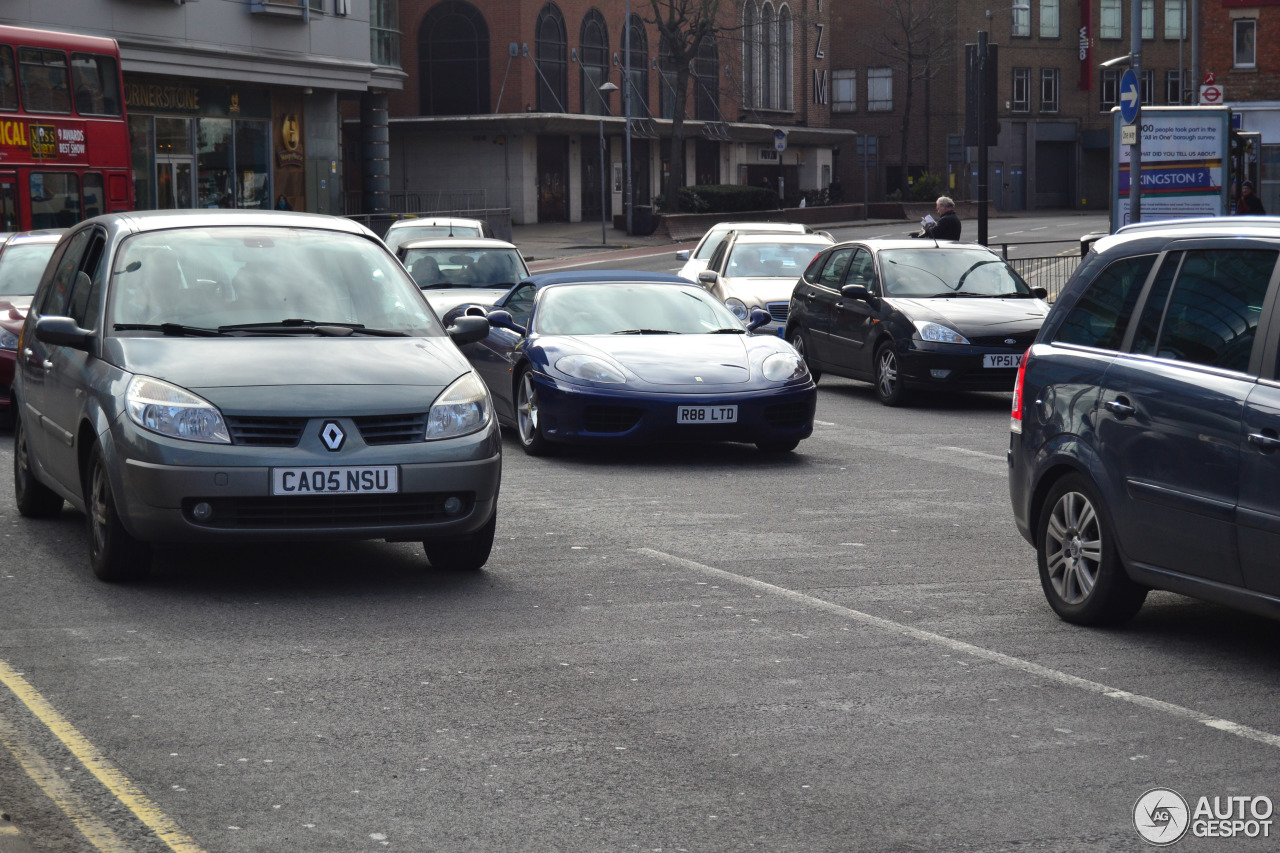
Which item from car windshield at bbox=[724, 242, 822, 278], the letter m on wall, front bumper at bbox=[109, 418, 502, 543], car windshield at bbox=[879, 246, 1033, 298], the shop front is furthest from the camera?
the letter m on wall

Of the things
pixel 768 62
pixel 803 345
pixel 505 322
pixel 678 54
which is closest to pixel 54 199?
pixel 803 345

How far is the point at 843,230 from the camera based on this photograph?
6306 centimetres

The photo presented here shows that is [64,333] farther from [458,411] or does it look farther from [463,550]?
[463,550]

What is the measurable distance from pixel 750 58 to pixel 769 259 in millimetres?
62485

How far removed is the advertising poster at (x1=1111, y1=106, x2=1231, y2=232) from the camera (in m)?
26.6

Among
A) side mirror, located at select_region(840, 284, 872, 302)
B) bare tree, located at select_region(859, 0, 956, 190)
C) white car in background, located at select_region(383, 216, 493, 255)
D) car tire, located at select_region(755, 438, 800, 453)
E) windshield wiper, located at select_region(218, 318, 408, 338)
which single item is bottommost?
car tire, located at select_region(755, 438, 800, 453)

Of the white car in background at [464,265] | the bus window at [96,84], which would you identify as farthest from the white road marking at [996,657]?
the bus window at [96,84]

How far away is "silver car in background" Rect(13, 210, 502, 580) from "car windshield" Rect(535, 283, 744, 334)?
4.26 metres

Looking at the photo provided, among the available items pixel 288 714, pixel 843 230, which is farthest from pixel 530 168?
pixel 288 714

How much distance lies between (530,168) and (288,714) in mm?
60655

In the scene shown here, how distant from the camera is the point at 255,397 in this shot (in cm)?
715

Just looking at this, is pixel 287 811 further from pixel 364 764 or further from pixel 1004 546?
pixel 1004 546

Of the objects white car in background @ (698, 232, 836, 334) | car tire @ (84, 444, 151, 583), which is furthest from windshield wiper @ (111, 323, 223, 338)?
white car in background @ (698, 232, 836, 334)

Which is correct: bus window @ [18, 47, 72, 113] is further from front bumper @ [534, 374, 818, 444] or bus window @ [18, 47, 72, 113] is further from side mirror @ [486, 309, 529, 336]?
front bumper @ [534, 374, 818, 444]
